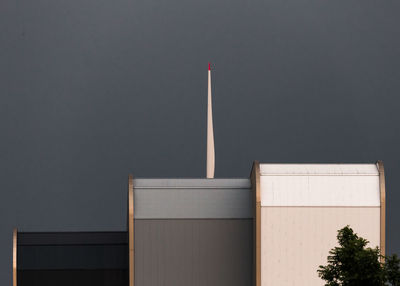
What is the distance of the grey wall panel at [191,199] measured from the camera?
49.8 m

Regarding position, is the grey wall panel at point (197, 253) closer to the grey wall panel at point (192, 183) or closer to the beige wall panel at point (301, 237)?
the grey wall panel at point (192, 183)

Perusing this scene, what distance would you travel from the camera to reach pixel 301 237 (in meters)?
48.3

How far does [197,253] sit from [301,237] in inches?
A: 179

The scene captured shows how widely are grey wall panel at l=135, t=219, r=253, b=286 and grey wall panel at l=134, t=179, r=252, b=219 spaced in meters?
0.34

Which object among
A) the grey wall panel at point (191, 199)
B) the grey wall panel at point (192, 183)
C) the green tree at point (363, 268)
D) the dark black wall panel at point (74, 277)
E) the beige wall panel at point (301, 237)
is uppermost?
the grey wall panel at point (192, 183)

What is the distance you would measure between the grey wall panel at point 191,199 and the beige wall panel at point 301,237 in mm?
2213

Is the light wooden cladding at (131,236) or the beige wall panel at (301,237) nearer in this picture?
the beige wall panel at (301,237)

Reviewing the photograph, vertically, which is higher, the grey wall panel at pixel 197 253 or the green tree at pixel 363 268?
the grey wall panel at pixel 197 253

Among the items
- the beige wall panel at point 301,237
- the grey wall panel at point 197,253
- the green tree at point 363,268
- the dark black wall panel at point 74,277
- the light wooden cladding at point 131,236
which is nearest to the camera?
the green tree at point 363,268

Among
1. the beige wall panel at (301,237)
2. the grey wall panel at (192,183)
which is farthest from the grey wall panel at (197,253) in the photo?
the beige wall panel at (301,237)

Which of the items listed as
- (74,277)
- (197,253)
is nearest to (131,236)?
(197,253)

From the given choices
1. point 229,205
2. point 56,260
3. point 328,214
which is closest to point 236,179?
point 229,205

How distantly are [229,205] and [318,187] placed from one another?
3.87 m

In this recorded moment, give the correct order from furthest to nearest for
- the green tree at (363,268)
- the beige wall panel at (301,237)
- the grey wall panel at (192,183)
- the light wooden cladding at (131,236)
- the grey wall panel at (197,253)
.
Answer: the grey wall panel at (192,183) → the grey wall panel at (197,253) → the light wooden cladding at (131,236) → the beige wall panel at (301,237) → the green tree at (363,268)
